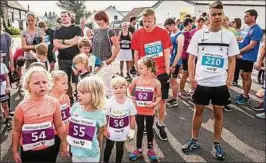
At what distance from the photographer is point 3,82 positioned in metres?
5.24

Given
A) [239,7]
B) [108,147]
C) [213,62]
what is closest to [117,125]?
[108,147]

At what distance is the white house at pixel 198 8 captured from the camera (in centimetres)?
5262

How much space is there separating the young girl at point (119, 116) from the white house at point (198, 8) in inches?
1959

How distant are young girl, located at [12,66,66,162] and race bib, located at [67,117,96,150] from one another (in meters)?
0.22

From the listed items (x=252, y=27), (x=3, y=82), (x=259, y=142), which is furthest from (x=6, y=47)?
(x=252, y=27)

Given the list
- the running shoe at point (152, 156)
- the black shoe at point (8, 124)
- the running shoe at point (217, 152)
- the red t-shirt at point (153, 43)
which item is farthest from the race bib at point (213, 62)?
the black shoe at point (8, 124)

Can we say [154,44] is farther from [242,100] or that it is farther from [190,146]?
[242,100]

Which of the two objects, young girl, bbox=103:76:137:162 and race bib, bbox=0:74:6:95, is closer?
young girl, bbox=103:76:137:162

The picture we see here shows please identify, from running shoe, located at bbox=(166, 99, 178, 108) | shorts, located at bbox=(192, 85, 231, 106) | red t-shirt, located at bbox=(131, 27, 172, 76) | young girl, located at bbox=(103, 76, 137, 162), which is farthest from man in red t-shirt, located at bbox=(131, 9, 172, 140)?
running shoe, located at bbox=(166, 99, 178, 108)

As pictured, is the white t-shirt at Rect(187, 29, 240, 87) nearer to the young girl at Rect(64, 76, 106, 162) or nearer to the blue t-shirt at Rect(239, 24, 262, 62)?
the young girl at Rect(64, 76, 106, 162)

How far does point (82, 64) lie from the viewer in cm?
534

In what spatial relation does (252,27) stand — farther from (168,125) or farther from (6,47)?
(6,47)

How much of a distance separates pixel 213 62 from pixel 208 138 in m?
1.63

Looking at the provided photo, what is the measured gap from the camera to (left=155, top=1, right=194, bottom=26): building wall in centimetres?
5262
